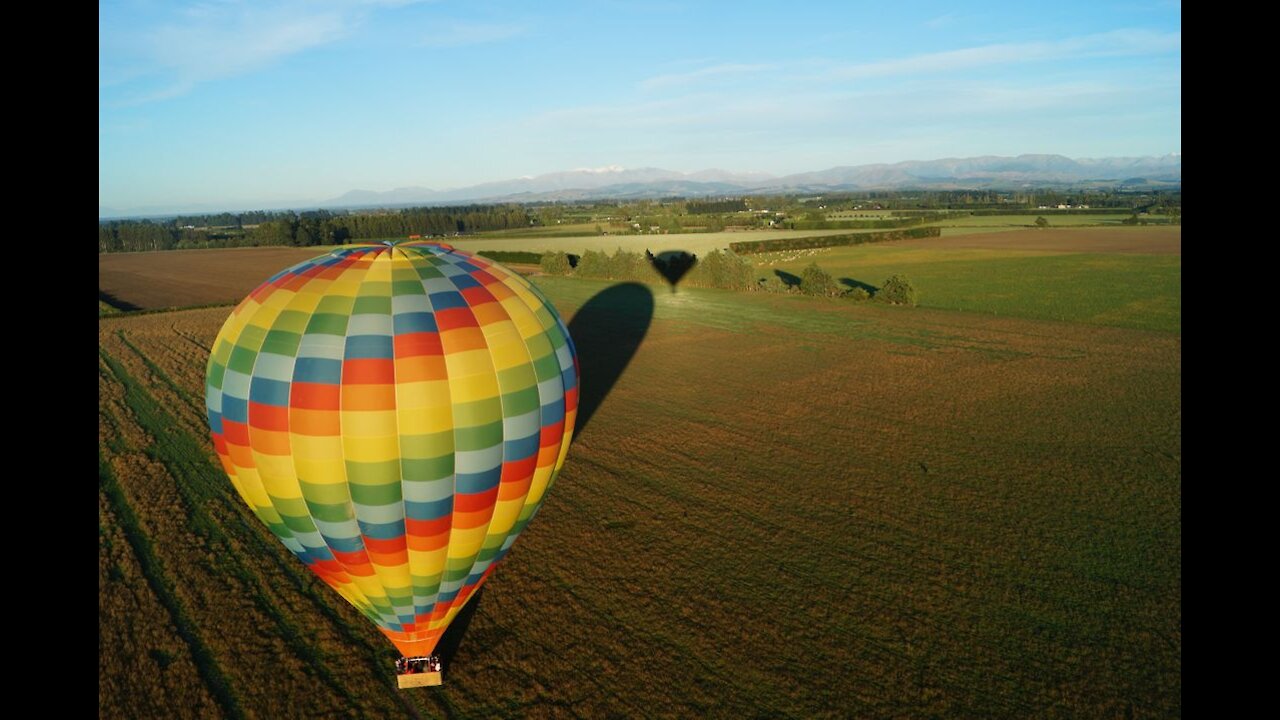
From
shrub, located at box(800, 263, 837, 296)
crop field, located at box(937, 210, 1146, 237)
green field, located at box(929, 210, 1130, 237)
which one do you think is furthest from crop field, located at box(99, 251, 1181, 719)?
green field, located at box(929, 210, 1130, 237)

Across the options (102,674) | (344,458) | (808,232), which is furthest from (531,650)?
(808,232)

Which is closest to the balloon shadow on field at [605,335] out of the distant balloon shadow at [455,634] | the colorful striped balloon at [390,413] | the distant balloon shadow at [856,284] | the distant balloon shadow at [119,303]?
the distant balloon shadow at [455,634]

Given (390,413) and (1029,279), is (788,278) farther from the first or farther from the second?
Result: (390,413)

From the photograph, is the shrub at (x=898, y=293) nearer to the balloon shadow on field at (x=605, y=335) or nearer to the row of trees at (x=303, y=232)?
the balloon shadow on field at (x=605, y=335)

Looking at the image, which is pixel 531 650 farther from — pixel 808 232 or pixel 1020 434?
pixel 808 232

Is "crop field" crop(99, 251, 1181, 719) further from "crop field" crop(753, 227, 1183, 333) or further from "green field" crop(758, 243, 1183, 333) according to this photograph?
"crop field" crop(753, 227, 1183, 333)

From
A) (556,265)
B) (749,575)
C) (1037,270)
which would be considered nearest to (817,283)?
(1037,270)
